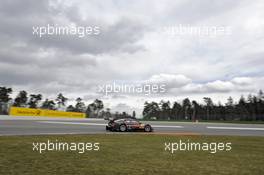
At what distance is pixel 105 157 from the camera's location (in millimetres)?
8570

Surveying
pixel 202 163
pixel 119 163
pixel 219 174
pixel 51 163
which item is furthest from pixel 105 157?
pixel 219 174

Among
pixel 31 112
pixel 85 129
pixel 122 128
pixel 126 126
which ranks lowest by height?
pixel 85 129

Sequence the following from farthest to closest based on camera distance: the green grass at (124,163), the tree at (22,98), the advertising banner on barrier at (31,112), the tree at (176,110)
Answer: the tree at (176,110) < the tree at (22,98) < the advertising banner on barrier at (31,112) < the green grass at (124,163)

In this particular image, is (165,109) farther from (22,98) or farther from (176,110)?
(22,98)

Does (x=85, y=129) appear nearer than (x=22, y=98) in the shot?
Yes

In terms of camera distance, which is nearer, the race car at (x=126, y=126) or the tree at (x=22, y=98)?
the race car at (x=126, y=126)

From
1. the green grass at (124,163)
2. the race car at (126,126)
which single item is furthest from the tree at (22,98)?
the green grass at (124,163)

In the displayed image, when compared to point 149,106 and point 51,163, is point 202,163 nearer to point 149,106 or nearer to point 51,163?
point 51,163

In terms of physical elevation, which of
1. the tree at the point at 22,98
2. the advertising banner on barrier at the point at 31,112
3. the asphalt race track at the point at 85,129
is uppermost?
the tree at the point at 22,98

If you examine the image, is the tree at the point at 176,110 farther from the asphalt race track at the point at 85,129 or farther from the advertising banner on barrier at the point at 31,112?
the asphalt race track at the point at 85,129

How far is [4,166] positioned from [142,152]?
433cm

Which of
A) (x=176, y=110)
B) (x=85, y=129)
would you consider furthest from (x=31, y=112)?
(x=176, y=110)

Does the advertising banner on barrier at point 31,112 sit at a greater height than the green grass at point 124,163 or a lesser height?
greater

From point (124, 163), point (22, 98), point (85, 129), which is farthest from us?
point (22, 98)
